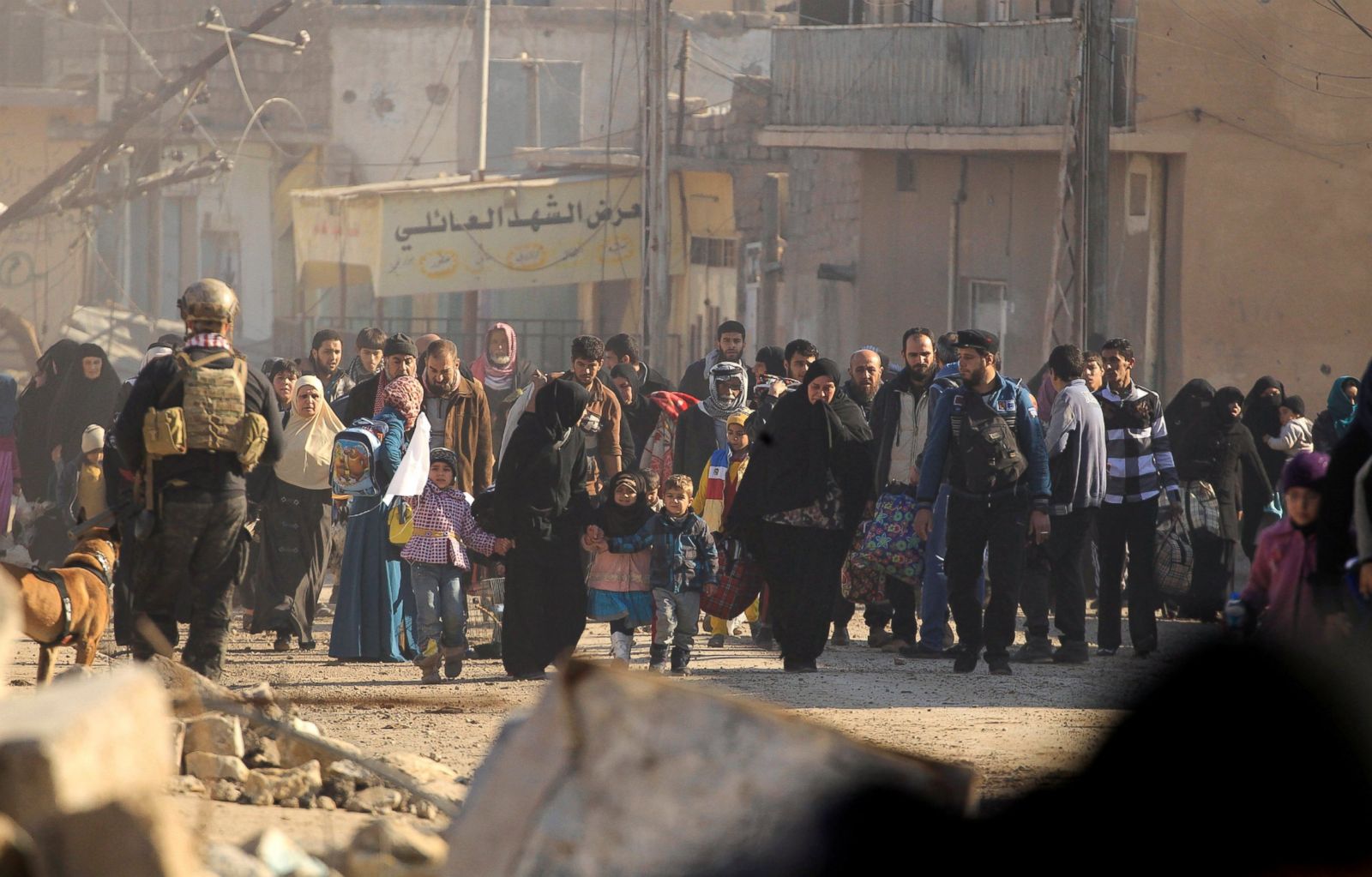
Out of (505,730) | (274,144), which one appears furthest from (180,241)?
(505,730)

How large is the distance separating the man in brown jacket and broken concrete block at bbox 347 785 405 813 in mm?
3953

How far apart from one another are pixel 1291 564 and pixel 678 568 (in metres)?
3.53

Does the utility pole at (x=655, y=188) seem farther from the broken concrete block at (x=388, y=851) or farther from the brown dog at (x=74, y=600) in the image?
the broken concrete block at (x=388, y=851)

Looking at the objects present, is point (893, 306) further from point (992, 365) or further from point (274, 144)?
point (274, 144)

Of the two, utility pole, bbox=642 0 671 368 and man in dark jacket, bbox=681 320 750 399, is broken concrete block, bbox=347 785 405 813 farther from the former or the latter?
utility pole, bbox=642 0 671 368

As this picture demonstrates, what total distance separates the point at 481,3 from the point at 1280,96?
14266 millimetres

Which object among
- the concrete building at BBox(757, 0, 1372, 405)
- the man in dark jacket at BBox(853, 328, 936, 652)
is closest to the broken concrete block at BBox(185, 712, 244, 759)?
the man in dark jacket at BBox(853, 328, 936, 652)

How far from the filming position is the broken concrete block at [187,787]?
578 centimetres

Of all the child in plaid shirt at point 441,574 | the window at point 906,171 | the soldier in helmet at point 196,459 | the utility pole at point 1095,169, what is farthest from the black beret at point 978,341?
the window at point 906,171

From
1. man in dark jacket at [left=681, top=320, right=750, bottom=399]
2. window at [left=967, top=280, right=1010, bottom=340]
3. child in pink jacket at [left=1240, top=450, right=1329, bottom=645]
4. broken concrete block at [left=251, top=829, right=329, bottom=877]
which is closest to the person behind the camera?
broken concrete block at [left=251, top=829, right=329, bottom=877]

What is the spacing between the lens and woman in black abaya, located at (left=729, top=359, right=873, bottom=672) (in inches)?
373

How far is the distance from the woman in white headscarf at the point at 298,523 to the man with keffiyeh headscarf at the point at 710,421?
2.08m

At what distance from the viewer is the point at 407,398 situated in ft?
31.0

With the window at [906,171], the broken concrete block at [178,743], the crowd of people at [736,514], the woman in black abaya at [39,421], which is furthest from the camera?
the window at [906,171]
